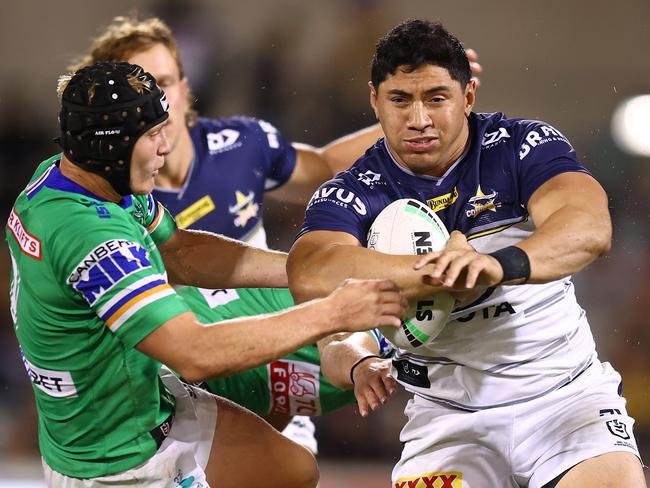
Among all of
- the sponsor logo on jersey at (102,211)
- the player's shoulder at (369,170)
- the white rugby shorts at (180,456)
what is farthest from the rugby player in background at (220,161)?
the sponsor logo on jersey at (102,211)

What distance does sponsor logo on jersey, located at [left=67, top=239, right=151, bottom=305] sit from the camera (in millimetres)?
3125

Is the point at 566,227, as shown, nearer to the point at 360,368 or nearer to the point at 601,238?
the point at 601,238

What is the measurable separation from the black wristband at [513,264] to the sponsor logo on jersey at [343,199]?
0.64m

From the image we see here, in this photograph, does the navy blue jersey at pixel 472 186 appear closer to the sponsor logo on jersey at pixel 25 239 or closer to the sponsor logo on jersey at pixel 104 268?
the sponsor logo on jersey at pixel 104 268

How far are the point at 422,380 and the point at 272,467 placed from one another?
0.67 m

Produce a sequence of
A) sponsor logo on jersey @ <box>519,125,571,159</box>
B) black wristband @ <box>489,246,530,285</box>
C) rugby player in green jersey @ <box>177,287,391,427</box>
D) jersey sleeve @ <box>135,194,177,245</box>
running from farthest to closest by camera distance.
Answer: rugby player in green jersey @ <box>177,287,391,427</box>
jersey sleeve @ <box>135,194,177,245</box>
sponsor logo on jersey @ <box>519,125,571,159</box>
black wristband @ <box>489,246,530,285</box>

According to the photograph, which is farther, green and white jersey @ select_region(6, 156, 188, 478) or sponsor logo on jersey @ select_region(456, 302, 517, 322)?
sponsor logo on jersey @ select_region(456, 302, 517, 322)

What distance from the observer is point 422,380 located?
3.82 metres

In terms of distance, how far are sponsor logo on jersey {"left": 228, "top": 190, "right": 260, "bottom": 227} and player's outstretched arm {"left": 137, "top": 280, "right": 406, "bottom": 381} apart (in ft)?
7.19

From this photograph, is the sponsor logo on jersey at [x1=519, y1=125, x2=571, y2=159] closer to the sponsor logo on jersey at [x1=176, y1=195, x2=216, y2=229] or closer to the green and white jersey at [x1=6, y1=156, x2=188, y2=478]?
the green and white jersey at [x1=6, y1=156, x2=188, y2=478]

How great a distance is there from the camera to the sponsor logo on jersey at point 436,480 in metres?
3.60

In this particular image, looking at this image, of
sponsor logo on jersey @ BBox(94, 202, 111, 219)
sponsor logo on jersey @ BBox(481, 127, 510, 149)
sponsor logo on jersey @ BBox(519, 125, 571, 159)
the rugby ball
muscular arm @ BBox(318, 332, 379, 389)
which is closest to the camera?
sponsor logo on jersey @ BBox(94, 202, 111, 219)

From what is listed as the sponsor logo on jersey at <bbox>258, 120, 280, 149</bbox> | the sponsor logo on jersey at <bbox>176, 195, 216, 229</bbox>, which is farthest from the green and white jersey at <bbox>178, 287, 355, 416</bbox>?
the sponsor logo on jersey at <bbox>258, 120, 280, 149</bbox>

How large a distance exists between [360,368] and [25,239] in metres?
1.33
